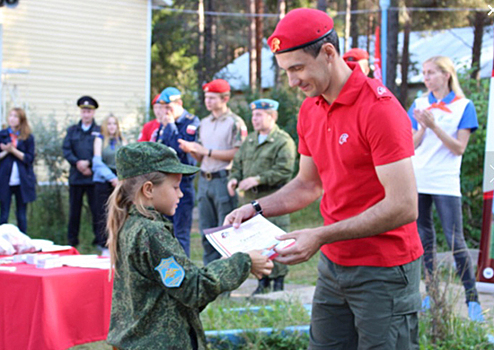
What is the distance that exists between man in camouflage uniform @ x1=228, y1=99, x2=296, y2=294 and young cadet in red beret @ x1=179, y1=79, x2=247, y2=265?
0.52 ft

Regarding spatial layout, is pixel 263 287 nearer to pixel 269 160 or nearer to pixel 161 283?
pixel 269 160

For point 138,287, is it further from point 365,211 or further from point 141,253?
point 365,211

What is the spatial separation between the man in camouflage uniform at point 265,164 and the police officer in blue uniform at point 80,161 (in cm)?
300

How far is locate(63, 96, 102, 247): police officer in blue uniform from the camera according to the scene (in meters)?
9.62

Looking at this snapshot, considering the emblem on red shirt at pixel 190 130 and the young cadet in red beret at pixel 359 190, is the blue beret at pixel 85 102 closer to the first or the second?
the emblem on red shirt at pixel 190 130

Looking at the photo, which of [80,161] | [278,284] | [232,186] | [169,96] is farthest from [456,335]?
[80,161]

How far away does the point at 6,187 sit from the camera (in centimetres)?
952

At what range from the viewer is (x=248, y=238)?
3203mm

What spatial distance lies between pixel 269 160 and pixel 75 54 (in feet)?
45.1

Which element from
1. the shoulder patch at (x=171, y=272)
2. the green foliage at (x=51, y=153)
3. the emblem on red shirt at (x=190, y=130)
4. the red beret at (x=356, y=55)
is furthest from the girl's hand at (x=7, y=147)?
the shoulder patch at (x=171, y=272)

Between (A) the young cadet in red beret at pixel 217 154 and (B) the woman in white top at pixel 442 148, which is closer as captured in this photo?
(B) the woman in white top at pixel 442 148

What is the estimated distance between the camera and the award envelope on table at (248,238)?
307 centimetres

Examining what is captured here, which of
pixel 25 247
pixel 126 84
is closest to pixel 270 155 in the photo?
pixel 25 247

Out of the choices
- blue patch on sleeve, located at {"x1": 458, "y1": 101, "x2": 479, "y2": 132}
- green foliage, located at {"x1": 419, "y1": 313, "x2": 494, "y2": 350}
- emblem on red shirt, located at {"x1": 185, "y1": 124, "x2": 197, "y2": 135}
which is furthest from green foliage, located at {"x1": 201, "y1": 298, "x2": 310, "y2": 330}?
emblem on red shirt, located at {"x1": 185, "y1": 124, "x2": 197, "y2": 135}
